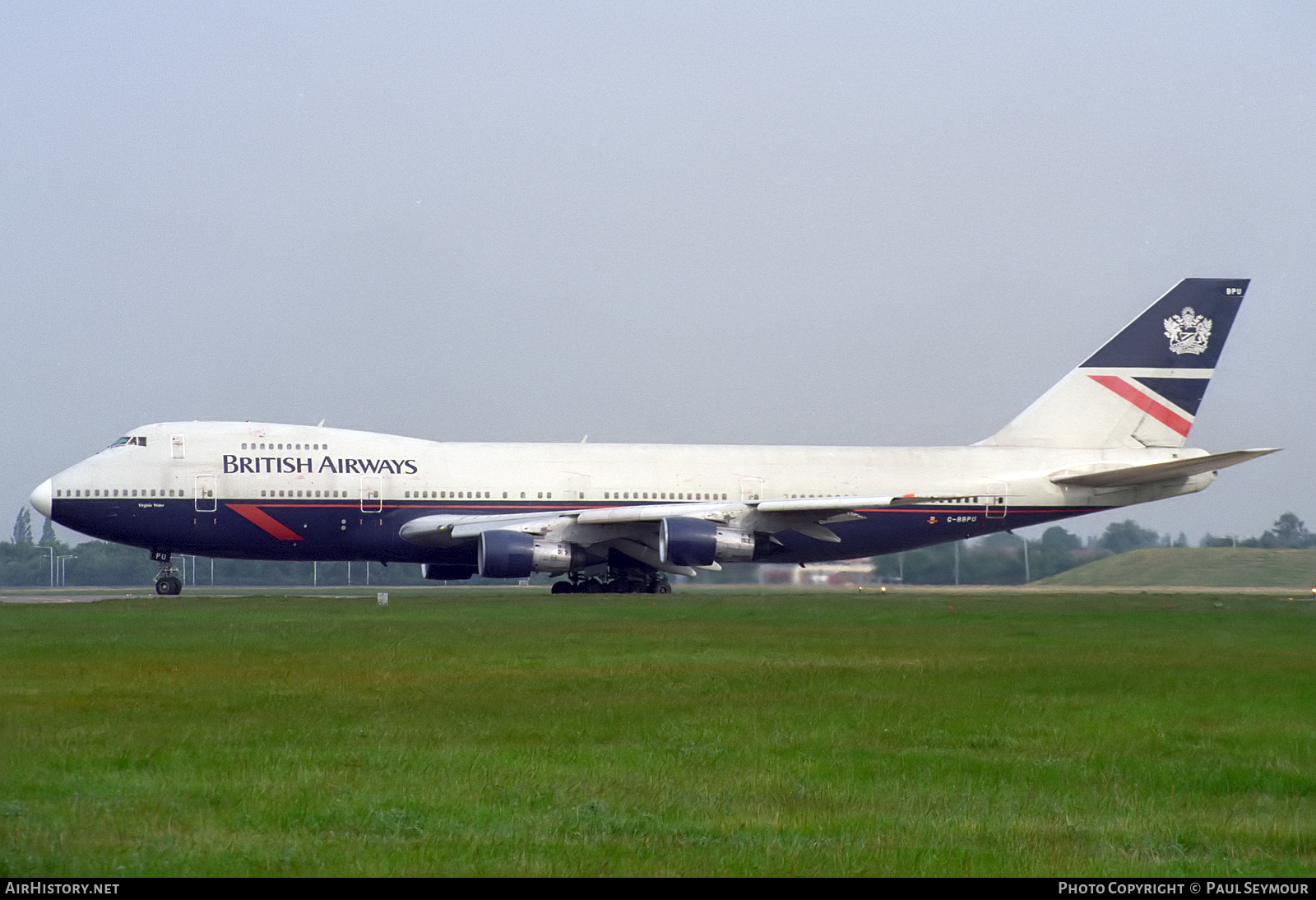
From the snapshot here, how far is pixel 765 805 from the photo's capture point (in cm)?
755

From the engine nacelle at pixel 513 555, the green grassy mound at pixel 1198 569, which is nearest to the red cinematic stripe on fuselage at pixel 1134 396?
the green grassy mound at pixel 1198 569

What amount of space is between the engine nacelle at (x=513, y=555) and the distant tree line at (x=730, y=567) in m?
6.66

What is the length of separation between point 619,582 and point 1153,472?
13113 millimetres

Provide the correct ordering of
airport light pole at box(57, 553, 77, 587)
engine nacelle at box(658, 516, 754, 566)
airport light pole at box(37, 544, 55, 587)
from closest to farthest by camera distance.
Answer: engine nacelle at box(658, 516, 754, 566)
airport light pole at box(37, 544, 55, 587)
airport light pole at box(57, 553, 77, 587)

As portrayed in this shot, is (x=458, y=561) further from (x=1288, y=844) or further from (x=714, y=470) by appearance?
(x=1288, y=844)

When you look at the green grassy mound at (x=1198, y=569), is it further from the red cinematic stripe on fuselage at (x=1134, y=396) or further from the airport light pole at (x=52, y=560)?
the airport light pole at (x=52, y=560)

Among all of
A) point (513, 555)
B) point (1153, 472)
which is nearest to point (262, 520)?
point (513, 555)

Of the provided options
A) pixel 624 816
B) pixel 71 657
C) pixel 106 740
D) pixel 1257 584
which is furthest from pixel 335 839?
pixel 1257 584

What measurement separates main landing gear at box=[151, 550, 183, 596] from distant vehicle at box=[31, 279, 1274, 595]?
138 millimetres

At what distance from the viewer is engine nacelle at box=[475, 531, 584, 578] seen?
30484mm

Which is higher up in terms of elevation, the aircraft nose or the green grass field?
the aircraft nose

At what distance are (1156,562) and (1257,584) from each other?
3.17 meters

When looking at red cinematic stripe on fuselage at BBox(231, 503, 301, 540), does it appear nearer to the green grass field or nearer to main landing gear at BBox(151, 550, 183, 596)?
main landing gear at BBox(151, 550, 183, 596)

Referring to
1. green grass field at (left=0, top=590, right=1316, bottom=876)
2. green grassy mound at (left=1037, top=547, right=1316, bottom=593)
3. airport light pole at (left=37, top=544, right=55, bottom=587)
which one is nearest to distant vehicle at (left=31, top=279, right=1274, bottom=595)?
green grassy mound at (left=1037, top=547, right=1316, bottom=593)
